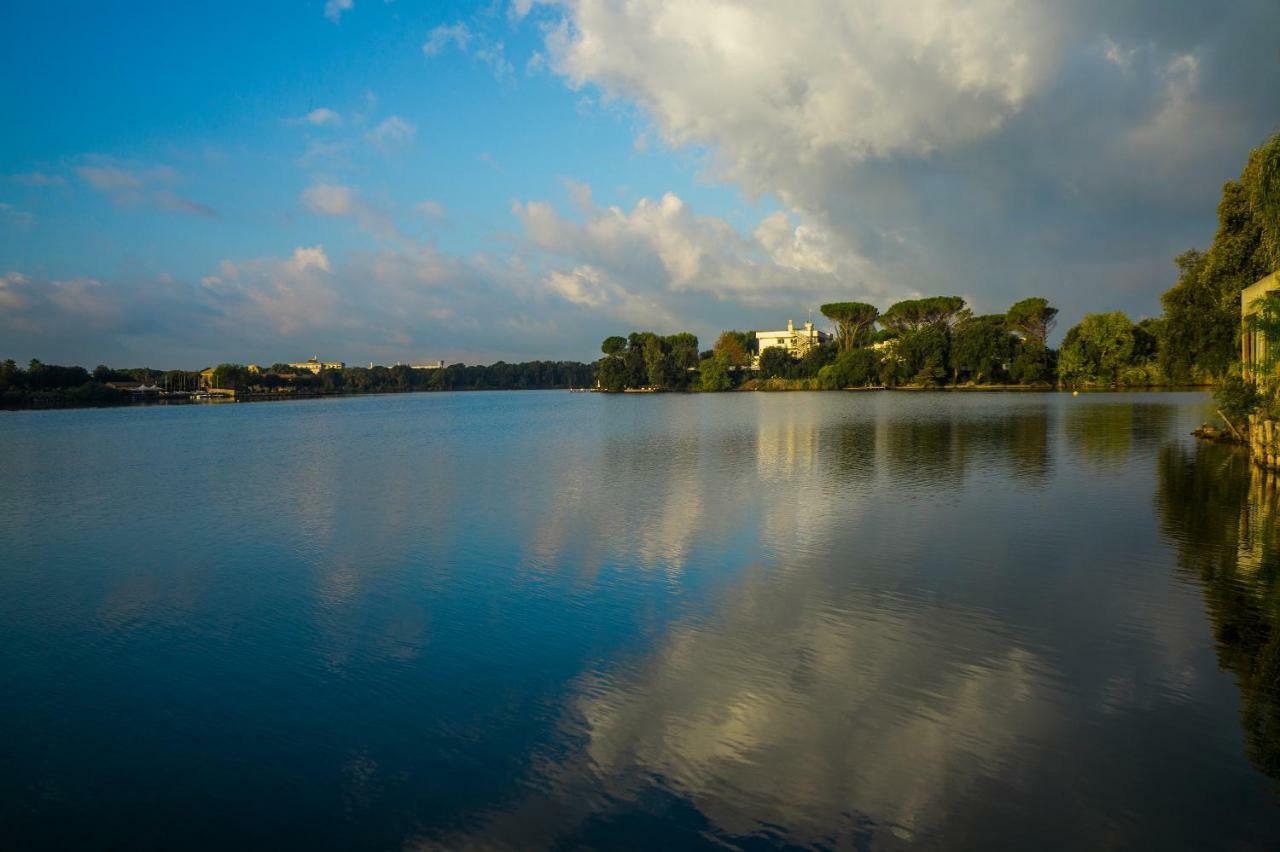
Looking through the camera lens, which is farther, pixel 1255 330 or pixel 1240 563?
pixel 1255 330

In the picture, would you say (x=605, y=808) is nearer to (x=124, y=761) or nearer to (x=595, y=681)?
(x=595, y=681)

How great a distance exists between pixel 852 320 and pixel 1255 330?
111 metres

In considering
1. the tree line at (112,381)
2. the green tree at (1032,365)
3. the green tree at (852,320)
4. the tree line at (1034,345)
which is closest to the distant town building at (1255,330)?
the tree line at (1034,345)

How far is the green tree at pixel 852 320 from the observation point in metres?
124

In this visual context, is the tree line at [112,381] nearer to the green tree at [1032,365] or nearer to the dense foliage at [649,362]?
the dense foliage at [649,362]

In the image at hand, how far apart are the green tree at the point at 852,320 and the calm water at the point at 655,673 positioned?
4297 inches

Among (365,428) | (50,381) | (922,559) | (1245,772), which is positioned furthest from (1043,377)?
(50,381)

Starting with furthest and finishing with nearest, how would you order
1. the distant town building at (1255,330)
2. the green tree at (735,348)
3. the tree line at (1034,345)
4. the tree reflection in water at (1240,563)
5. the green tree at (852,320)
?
the green tree at (735,348)
the green tree at (852,320)
the tree line at (1034,345)
the distant town building at (1255,330)
the tree reflection in water at (1240,563)

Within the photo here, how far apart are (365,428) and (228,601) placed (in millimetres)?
41601

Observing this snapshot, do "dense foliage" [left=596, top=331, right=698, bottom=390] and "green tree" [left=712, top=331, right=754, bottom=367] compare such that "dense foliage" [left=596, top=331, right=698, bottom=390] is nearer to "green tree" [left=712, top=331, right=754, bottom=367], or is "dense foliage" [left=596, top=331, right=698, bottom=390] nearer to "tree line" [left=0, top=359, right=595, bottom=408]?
"green tree" [left=712, top=331, right=754, bottom=367]

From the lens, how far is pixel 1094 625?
355 inches

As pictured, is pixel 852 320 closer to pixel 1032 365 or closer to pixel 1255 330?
pixel 1032 365

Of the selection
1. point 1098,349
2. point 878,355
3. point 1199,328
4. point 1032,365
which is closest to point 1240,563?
point 1199,328

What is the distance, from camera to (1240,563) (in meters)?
11.5
